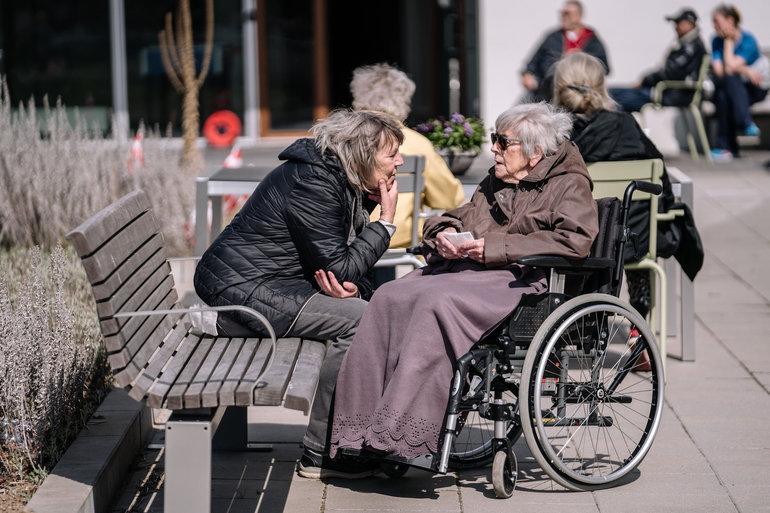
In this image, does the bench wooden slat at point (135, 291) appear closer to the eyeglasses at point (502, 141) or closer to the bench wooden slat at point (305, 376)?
the bench wooden slat at point (305, 376)

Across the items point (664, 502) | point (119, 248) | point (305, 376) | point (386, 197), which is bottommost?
point (664, 502)

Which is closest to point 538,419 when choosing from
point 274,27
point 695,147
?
point 695,147

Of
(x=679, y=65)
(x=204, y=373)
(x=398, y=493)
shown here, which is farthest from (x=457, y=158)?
(x=679, y=65)

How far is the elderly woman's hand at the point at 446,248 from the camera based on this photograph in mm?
4469

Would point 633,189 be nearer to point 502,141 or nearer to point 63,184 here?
point 502,141

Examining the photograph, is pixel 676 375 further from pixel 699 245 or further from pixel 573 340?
pixel 573 340

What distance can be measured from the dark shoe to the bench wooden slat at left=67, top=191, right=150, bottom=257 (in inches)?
42.8

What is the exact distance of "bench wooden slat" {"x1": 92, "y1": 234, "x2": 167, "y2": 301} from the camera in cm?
368

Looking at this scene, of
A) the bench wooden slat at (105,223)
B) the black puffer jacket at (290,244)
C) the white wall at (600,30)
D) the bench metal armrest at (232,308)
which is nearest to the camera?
the bench wooden slat at (105,223)

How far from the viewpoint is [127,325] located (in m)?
3.85

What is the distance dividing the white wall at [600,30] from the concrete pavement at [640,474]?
6627 millimetres

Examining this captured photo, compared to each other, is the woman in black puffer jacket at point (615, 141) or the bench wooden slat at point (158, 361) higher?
the woman in black puffer jacket at point (615, 141)

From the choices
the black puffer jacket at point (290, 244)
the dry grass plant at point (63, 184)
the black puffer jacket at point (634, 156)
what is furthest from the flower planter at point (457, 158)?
the dry grass plant at point (63, 184)

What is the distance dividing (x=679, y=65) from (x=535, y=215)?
313 inches
